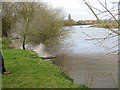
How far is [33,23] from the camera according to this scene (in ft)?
61.6

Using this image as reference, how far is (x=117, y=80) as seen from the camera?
8.36m

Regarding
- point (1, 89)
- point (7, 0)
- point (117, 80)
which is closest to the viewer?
point (1, 89)

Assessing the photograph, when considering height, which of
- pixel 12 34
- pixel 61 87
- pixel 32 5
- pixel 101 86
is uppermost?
Answer: pixel 32 5

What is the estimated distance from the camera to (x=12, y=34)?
66.5 ft

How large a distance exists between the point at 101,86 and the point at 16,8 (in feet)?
50.4

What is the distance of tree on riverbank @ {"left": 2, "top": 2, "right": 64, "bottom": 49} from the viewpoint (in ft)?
60.6

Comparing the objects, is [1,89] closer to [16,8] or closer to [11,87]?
[11,87]

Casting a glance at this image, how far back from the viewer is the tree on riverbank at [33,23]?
18469 mm

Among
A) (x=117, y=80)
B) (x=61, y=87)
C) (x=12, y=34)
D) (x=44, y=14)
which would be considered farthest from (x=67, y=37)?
(x=61, y=87)

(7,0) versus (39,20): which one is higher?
(7,0)

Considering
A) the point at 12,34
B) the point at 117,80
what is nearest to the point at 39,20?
the point at 12,34

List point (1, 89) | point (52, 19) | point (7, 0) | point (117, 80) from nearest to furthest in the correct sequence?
point (1, 89) → point (117, 80) → point (7, 0) → point (52, 19)

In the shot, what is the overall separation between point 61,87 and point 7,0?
15.9 meters

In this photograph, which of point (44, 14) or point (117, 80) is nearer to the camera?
point (117, 80)
